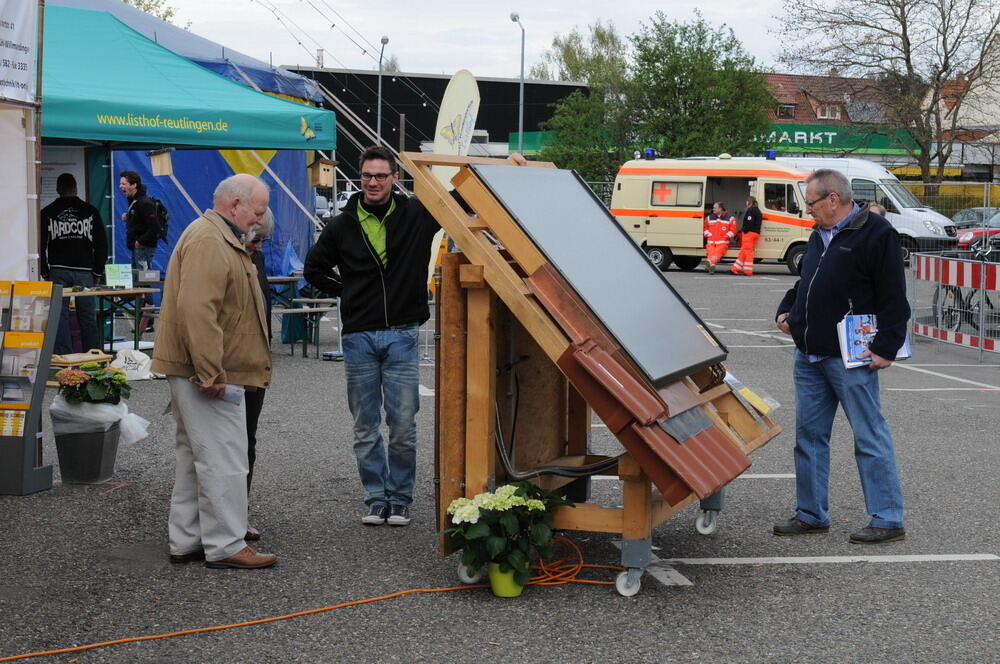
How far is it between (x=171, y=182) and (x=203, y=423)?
43.4 feet

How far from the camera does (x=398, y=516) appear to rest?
6219 millimetres

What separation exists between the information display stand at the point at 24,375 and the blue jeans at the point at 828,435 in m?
4.25

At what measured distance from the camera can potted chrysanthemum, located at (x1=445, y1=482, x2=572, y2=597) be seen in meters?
4.96

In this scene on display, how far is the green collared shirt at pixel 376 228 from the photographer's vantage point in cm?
603

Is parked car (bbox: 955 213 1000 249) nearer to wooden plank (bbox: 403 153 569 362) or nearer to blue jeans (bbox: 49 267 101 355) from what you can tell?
blue jeans (bbox: 49 267 101 355)

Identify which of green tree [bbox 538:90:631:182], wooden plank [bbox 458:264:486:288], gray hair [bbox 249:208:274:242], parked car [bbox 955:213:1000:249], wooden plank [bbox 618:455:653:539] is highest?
green tree [bbox 538:90:631:182]

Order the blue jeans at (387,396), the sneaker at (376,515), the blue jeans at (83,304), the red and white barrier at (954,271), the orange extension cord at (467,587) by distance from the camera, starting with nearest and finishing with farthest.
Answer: the orange extension cord at (467,587), the blue jeans at (387,396), the sneaker at (376,515), the blue jeans at (83,304), the red and white barrier at (954,271)

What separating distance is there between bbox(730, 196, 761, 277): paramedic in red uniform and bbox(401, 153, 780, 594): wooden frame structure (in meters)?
22.0

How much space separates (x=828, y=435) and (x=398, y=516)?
7.44ft

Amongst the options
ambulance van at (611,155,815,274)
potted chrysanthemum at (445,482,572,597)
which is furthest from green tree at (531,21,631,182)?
potted chrysanthemum at (445,482,572,597)

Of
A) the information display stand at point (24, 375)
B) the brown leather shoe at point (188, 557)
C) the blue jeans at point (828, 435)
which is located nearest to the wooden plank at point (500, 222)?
the blue jeans at point (828, 435)

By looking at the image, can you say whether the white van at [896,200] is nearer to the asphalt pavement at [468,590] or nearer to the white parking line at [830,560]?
the asphalt pavement at [468,590]

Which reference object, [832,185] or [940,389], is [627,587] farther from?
[940,389]

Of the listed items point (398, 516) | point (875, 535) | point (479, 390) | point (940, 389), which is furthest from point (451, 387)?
point (940, 389)
